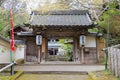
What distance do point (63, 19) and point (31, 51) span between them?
3168mm

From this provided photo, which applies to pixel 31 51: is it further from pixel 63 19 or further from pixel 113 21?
pixel 113 21

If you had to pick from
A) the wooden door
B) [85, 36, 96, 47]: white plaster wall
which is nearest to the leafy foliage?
[85, 36, 96, 47]: white plaster wall

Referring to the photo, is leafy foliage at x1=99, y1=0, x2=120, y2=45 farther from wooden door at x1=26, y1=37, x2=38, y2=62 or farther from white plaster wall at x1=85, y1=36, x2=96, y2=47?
wooden door at x1=26, y1=37, x2=38, y2=62

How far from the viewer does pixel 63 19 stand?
640 inches

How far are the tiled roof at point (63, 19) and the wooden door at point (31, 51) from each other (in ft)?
4.73

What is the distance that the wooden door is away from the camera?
51.9 feet

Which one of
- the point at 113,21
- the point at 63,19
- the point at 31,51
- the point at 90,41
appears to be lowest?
the point at 31,51

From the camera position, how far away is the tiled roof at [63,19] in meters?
15.2

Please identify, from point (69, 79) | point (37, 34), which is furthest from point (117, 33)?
point (69, 79)

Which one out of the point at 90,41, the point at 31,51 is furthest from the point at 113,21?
the point at 31,51

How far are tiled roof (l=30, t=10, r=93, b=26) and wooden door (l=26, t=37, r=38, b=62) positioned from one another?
4.73 ft

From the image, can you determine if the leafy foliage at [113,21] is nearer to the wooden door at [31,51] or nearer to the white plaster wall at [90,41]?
the white plaster wall at [90,41]

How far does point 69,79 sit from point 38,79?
1.17 metres

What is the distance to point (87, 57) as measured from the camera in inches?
622
